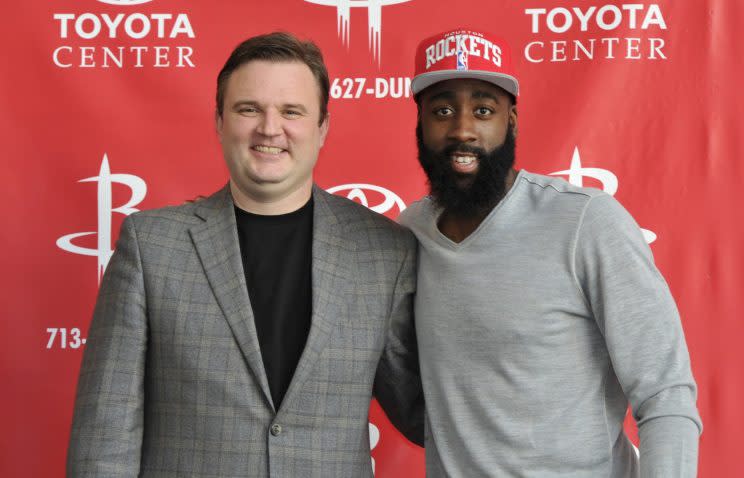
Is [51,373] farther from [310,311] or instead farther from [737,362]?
[737,362]

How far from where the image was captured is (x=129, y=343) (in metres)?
1.47

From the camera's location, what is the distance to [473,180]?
1545mm

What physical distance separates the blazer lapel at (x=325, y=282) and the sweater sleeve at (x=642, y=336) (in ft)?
1.31

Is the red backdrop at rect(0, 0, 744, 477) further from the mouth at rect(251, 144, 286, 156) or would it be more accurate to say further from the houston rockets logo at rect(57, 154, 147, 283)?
the mouth at rect(251, 144, 286, 156)

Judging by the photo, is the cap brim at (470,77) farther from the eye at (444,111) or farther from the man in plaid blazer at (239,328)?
the man in plaid blazer at (239,328)

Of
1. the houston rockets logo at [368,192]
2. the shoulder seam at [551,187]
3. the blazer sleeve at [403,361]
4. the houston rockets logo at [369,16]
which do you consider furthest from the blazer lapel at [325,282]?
the houston rockets logo at [369,16]

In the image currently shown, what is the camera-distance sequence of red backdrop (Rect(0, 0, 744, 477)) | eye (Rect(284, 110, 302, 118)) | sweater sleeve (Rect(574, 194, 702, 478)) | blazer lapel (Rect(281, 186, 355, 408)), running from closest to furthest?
sweater sleeve (Rect(574, 194, 702, 478))
blazer lapel (Rect(281, 186, 355, 408))
eye (Rect(284, 110, 302, 118))
red backdrop (Rect(0, 0, 744, 477))

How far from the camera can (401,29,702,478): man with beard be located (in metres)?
1.41

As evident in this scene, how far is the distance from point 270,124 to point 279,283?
0.27 m

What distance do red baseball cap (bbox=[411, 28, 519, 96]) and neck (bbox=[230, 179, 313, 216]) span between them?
288 mm

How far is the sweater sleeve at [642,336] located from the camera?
1369 millimetres

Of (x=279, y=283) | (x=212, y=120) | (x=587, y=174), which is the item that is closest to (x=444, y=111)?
(x=279, y=283)

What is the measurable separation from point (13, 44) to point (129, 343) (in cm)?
120

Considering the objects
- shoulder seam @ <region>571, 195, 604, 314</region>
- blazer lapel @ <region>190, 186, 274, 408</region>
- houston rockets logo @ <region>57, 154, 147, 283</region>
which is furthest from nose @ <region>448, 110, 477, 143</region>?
houston rockets logo @ <region>57, 154, 147, 283</region>
